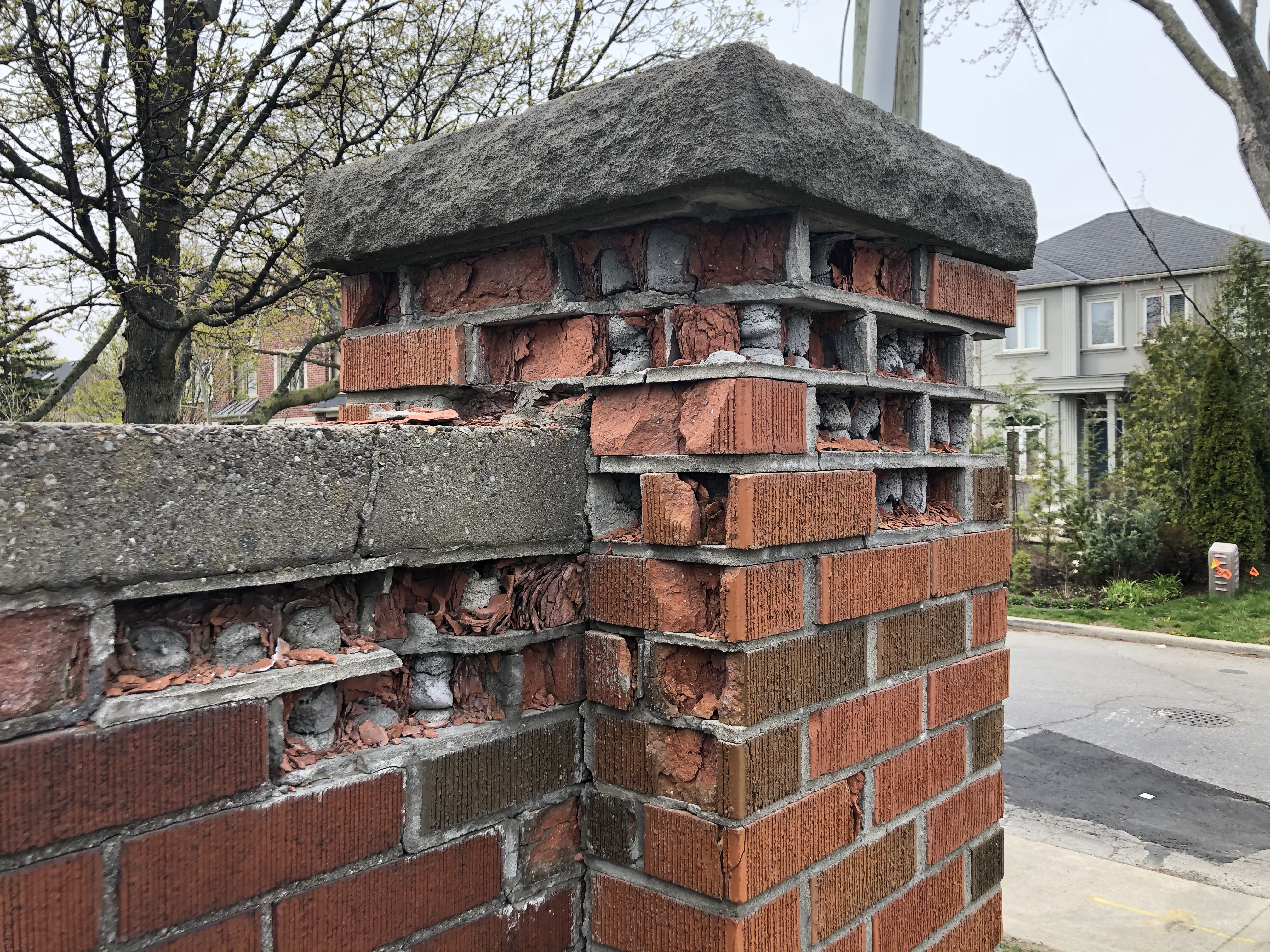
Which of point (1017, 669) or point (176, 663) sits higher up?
point (176, 663)

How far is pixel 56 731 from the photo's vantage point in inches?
42.8

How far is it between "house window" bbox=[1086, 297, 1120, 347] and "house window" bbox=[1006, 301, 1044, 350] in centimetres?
118

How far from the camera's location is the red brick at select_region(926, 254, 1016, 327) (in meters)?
2.00

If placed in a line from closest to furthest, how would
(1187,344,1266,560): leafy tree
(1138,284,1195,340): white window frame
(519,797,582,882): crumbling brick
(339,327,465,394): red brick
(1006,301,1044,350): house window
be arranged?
(519,797,582,882): crumbling brick
(339,327,465,394): red brick
(1187,344,1266,560): leafy tree
(1138,284,1195,340): white window frame
(1006,301,1044,350): house window

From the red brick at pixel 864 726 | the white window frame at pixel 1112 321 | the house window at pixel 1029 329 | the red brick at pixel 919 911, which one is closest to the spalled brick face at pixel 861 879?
the red brick at pixel 919 911

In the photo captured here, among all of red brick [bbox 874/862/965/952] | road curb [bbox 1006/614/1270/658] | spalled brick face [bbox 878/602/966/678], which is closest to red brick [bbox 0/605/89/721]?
spalled brick face [bbox 878/602/966/678]

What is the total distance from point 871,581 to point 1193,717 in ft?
25.7

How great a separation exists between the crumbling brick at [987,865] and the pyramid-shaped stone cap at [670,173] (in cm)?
140

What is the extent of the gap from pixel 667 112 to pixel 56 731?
122cm

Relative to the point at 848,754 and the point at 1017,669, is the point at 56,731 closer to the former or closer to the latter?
the point at 848,754

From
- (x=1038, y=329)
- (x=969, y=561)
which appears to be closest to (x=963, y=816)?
(x=969, y=561)

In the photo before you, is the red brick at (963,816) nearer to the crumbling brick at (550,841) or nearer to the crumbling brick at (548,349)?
the crumbling brick at (550,841)

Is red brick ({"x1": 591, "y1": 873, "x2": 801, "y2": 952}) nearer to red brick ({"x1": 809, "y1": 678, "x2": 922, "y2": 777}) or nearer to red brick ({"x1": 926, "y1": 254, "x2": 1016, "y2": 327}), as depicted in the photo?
red brick ({"x1": 809, "y1": 678, "x2": 922, "y2": 777})

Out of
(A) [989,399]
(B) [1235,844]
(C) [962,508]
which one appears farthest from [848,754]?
(B) [1235,844]
